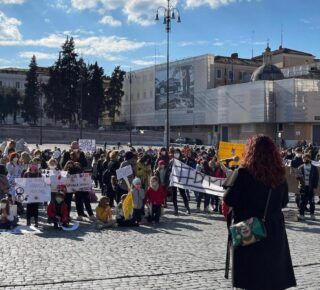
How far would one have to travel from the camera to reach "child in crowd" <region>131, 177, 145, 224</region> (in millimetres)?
12781

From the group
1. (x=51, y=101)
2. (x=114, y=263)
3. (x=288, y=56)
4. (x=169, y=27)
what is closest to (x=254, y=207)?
(x=114, y=263)

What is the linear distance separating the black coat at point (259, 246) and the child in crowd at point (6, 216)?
8.21m

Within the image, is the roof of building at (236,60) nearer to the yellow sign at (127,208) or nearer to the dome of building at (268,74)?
the dome of building at (268,74)

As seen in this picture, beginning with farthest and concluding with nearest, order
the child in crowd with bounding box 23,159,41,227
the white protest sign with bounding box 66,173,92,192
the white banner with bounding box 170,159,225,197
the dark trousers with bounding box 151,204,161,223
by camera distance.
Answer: the white banner with bounding box 170,159,225,197 < the white protest sign with bounding box 66,173,92,192 < the dark trousers with bounding box 151,204,161,223 < the child in crowd with bounding box 23,159,41,227

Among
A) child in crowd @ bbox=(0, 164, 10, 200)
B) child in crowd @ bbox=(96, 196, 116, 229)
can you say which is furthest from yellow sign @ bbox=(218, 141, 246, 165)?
child in crowd @ bbox=(0, 164, 10, 200)

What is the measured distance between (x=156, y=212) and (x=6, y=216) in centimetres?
341

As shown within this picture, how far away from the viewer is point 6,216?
38.9 ft

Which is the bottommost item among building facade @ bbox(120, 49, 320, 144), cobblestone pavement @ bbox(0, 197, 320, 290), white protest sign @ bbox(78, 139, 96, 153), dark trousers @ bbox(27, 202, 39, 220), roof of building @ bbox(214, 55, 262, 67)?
cobblestone pavement @ bbox(0, 197, 320, 290)

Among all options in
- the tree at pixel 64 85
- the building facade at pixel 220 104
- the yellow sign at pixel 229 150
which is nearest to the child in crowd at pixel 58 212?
the yellow sign at pixel 229 150

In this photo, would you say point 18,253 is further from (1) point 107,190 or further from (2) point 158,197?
(1) point 107,190

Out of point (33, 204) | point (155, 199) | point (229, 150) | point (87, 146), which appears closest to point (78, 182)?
point (33, 204)

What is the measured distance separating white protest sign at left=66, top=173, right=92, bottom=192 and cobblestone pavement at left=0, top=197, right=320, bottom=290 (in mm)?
1178

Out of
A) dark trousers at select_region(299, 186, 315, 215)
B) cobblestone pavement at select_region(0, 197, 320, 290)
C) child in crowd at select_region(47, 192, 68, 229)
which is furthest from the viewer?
dark trousers at select_region(299, 186, 315, 215)

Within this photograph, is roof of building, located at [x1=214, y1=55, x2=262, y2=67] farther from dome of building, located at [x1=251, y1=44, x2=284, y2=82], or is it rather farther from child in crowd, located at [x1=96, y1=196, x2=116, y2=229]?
child in crowd, located at [x1=96, y1=196, x2=116, y2=229]
